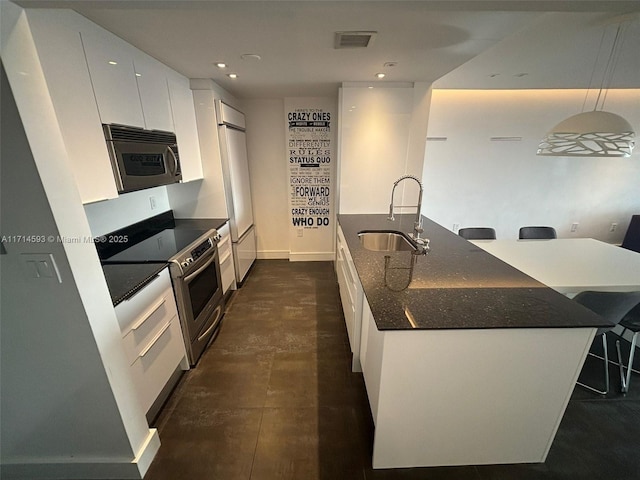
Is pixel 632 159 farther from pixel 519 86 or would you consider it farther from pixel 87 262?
pixel 87 262

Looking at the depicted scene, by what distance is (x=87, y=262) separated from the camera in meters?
1.09

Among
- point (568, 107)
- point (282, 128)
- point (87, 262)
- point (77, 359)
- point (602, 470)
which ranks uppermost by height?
point (568, 107)

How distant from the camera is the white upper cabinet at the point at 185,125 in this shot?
2275 mm

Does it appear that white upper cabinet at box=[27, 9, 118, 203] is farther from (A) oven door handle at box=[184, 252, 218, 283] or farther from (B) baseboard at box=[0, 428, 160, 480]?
(B) baseboard at box=[0, 428, 160, 480]

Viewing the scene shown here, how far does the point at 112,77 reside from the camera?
5.15 feet

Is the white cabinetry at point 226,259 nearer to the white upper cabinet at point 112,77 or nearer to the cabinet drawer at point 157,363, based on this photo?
the cabinet drawer at point 157,363

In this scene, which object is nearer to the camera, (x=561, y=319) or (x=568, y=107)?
(x=561, y=319)

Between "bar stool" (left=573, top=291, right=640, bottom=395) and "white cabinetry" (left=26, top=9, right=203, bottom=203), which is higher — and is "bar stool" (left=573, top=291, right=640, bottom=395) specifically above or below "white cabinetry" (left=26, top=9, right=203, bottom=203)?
below

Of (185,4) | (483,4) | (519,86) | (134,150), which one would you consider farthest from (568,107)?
(134,150)

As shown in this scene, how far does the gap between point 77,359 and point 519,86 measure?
4.47 meters

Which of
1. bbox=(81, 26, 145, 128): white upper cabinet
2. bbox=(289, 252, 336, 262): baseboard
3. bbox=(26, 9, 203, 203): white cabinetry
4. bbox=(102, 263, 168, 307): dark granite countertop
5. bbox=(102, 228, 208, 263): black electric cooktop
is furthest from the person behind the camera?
bbox=(289, 252, 336, 262): baseboard

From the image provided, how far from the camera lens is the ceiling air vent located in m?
1.58

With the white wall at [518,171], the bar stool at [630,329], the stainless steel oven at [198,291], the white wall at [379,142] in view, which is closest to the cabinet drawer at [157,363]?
the stainless steel oven at [198,291]

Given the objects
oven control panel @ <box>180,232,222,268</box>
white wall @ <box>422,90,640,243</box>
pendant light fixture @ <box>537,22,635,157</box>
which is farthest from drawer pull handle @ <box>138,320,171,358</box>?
white wall @ <box>422,90,640,243</box>
